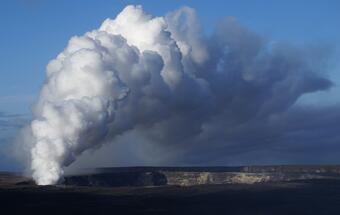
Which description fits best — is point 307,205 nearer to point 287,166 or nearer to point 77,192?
point 77,192

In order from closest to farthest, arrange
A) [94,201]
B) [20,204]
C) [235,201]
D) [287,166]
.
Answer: [20,204] < [94,201] < [235,201] < [287,166]

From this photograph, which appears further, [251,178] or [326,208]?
[251,178]

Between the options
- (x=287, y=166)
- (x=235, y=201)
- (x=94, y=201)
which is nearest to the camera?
(x=94, y=201)

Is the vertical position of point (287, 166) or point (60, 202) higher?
point (287, 166)

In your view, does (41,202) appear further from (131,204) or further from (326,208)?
(326,208)

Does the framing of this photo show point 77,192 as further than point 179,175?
No

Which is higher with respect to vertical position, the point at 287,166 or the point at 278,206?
the point at 287,166

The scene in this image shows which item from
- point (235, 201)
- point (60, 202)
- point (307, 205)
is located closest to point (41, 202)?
point (60, 202)

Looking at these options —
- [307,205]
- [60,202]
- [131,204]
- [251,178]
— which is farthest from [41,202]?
[251,178]

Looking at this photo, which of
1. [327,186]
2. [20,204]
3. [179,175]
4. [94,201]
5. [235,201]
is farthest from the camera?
[179,175]

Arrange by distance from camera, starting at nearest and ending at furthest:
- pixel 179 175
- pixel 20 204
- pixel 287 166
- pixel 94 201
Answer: pixel 20 204, pixel 94 201, pixel 179 175, pixel 287 166
